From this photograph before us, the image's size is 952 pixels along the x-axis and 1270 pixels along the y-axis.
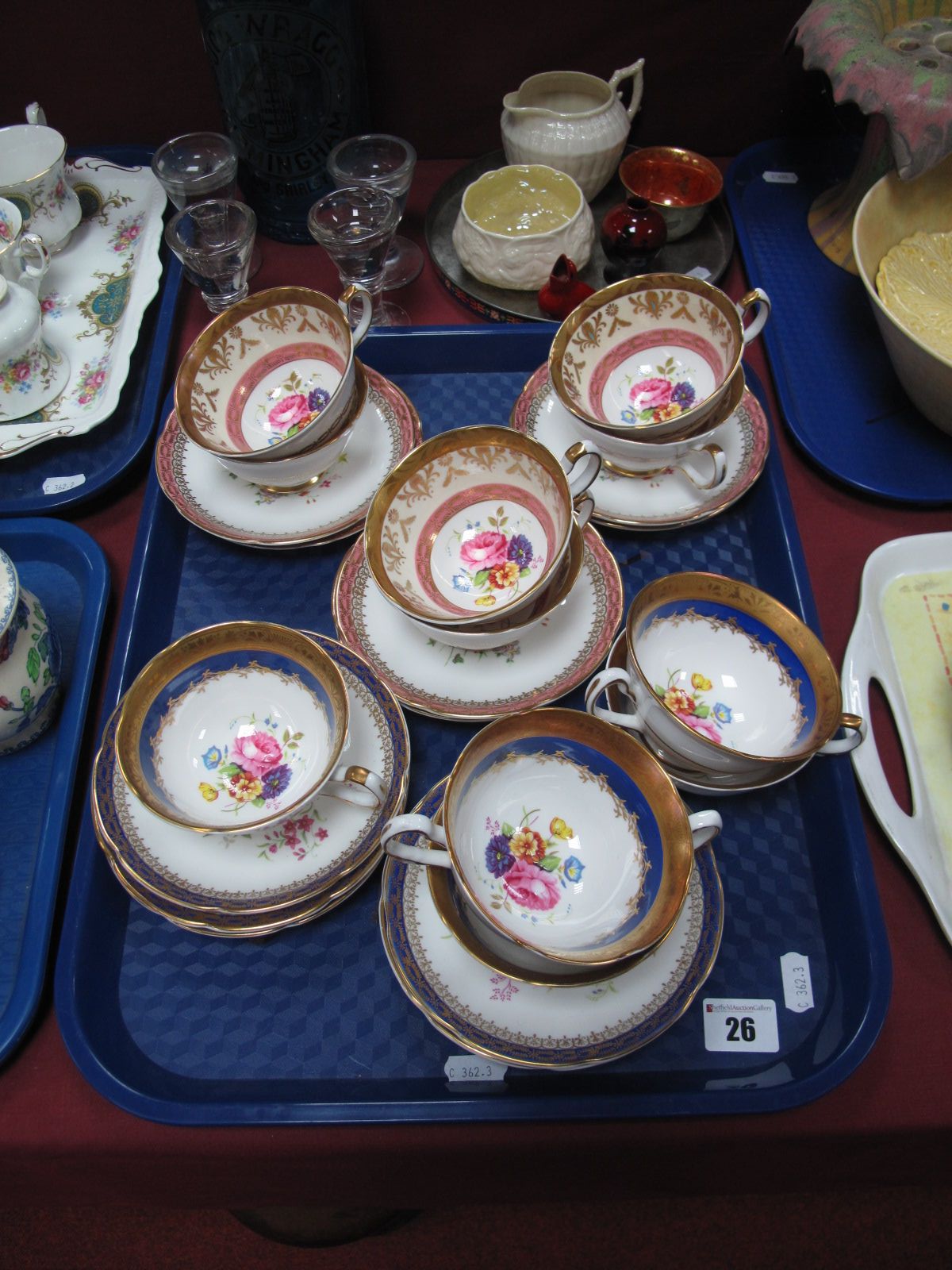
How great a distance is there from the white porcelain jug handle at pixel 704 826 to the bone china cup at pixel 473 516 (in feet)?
0.89

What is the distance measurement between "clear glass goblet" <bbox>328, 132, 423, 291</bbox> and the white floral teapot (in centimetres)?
14

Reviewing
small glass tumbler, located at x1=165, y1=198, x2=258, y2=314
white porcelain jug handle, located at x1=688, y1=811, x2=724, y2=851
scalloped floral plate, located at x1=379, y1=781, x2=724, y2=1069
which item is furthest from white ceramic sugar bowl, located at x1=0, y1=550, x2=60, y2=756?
white porcelain jug handle, located at x1=688, y1=811, x2=724, y2=851

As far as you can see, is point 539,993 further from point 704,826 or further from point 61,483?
point 61,483

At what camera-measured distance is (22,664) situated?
770 mm

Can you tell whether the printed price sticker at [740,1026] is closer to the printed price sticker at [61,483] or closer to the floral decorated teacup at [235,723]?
the floral decorated teacup at [235,723]

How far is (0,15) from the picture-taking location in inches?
44.2

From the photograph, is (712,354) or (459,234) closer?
(712,354)

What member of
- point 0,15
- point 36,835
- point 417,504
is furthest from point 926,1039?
point 0,15

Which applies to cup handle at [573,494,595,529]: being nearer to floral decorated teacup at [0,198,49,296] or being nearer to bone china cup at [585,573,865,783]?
bone china cup at [585,573,865,783]

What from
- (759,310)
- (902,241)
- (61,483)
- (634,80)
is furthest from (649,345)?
(61,483)

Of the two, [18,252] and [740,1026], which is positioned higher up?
[18,252]

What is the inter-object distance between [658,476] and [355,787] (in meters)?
0.46

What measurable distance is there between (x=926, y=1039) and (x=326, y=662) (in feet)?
1.90

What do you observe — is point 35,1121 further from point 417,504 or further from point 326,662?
point 417,504
